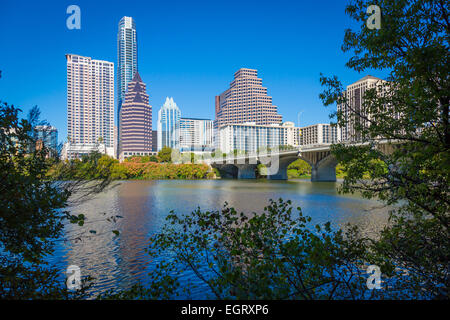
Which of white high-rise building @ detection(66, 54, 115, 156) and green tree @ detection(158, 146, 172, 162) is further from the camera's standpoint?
green tree @ detection(158, 146, 172, 162)

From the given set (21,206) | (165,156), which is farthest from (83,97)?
(21,206)

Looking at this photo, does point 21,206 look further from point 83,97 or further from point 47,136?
point 83,97

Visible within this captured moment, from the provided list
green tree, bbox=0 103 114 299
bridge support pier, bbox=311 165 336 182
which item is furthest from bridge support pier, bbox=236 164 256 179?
green tree, bbox=0 103 114 299

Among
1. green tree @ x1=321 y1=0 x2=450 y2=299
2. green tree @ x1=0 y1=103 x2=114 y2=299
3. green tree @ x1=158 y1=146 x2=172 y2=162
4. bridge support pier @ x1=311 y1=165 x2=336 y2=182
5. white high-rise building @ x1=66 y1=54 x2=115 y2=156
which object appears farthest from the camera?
green tree @ x1=158 y1=146 x2=172 y2=162

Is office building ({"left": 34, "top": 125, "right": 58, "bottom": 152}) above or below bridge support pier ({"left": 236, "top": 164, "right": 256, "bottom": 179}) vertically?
above

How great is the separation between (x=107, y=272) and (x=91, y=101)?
509ft

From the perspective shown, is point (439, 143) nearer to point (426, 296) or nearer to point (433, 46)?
point (433, 46)

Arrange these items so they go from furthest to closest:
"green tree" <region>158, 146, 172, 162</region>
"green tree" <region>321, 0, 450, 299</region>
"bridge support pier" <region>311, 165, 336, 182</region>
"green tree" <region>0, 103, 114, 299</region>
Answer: "green tree" <region>158, 146, 172, 162</region> → "bridge support pier" <region>311, 165, 336, 182</region> → "green tree" <region>321, 0, 450, 299</region> → "green tree" <region>0, 103, 114, 299</region>

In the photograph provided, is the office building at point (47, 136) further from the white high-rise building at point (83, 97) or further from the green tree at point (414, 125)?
the white high-rise building at point (83, 97)

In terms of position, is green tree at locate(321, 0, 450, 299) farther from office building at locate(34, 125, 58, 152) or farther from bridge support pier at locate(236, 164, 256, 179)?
bridge support pier at locate(236, 164, 256, 179)

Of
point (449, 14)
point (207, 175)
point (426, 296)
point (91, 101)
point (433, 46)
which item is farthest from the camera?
point (91, 101)

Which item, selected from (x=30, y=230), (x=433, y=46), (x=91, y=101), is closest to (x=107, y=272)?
(x=30, y=230)
